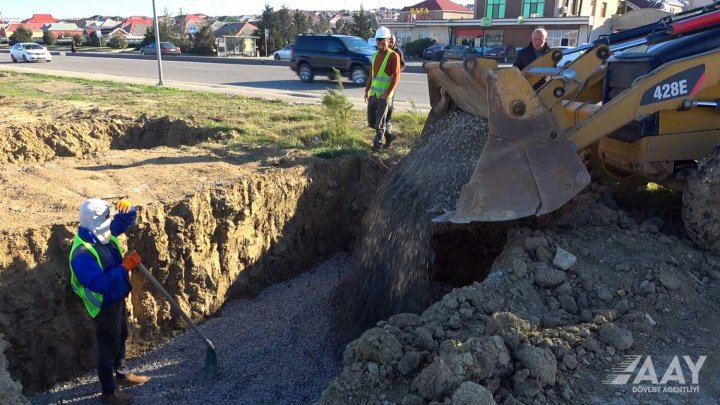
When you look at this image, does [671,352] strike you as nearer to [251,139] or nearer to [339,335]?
[339,335]

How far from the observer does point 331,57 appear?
20.4 meters

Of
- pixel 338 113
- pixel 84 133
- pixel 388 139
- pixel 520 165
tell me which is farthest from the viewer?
pixel 84 133

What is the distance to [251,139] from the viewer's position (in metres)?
9.18

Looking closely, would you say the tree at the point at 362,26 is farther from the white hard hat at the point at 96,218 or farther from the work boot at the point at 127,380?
the white hard hat at the point at 96,218

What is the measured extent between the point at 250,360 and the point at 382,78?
4.41m

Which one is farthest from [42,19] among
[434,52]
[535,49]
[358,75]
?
[535,49]

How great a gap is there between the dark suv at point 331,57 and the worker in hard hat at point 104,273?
15.5 meters

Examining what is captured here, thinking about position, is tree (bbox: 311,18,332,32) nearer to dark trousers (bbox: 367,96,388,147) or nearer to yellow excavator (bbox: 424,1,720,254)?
dark trousers (bbox: 367,96,388,147)

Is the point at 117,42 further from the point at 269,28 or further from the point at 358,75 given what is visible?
the point at 358,75

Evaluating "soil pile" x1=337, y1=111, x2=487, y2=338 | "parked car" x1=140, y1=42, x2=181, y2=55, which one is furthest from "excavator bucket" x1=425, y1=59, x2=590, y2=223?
"parked car" x1=140, y1=42, x2=181, y2=55

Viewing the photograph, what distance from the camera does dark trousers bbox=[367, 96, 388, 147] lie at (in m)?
8.45

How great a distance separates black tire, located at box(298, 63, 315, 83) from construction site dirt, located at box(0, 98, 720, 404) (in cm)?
1194

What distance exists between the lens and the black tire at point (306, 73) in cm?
2098

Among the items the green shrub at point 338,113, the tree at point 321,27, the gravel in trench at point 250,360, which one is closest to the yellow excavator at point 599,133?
the gravel in trench at point 250,360
